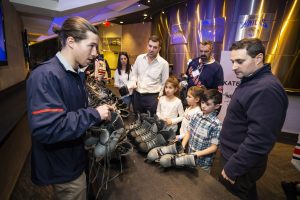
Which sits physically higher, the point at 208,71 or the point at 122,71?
the point at 208,71

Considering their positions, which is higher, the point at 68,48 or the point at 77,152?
Answer: the point at 68,48

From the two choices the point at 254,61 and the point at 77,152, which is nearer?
the point at 77,152

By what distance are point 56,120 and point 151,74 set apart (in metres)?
1.85

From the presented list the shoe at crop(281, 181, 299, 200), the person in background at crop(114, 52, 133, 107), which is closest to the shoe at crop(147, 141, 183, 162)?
the shoe at crop(281, 181, 299, 200)

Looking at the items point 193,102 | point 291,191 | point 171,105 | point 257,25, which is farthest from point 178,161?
point 257,25

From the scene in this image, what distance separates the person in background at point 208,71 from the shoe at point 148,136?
4.37ft

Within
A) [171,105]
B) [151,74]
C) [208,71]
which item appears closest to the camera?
[171,105]

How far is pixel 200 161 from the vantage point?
1.68 metres

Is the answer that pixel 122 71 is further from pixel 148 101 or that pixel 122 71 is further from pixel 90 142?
pixel 90 142

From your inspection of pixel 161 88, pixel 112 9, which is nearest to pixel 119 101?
pixel 161 88

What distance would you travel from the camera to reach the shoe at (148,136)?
4.53 ft

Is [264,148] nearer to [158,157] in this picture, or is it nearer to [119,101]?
[158,157]

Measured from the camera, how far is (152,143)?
1363mm

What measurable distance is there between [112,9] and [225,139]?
22.6ft
